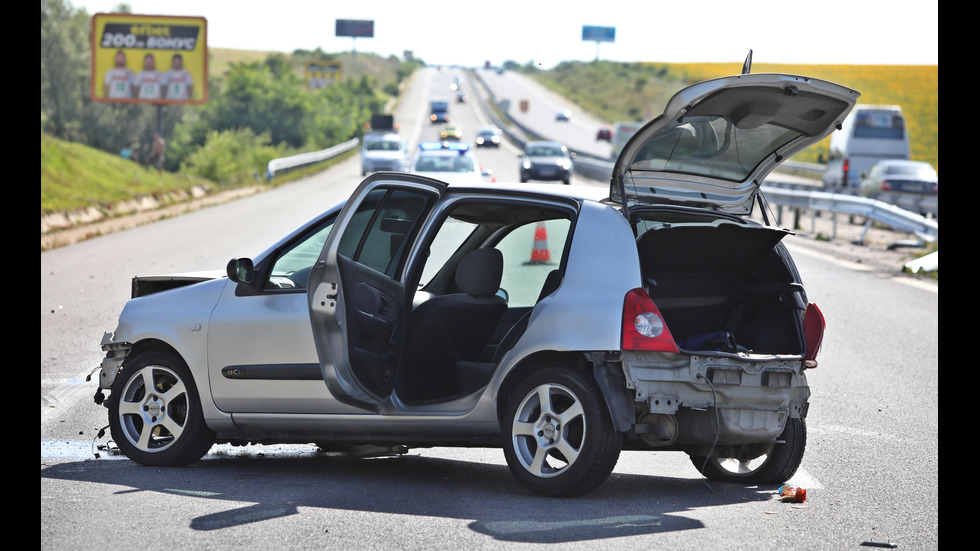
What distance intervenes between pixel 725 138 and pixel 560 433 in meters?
1.75

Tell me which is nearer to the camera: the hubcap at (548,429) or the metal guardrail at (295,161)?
the hubcap at (548,429)

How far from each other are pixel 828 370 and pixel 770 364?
4923 mm

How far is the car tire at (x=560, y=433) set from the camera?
557 centimetres

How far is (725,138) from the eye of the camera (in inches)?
244

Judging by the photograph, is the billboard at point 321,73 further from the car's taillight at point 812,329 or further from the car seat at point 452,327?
the car's taillight at point 812,329

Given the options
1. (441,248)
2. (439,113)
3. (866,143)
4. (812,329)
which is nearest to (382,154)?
(866,143)

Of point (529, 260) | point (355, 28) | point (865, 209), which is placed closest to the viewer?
point (529, 260)

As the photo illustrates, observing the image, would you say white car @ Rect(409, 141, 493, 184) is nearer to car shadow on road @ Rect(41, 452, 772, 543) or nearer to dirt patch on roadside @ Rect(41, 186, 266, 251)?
dirt patch on roadside @ Rect(41, 186, 266, 251)

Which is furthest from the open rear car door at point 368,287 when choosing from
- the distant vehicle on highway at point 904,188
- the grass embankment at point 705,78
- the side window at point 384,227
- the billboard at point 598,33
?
the billboard at point 598,33

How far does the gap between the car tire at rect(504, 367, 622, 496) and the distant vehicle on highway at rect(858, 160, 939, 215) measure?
2355 centimetres

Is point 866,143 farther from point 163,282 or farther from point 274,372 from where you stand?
point 274,372

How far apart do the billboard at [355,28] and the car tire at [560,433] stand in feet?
432
